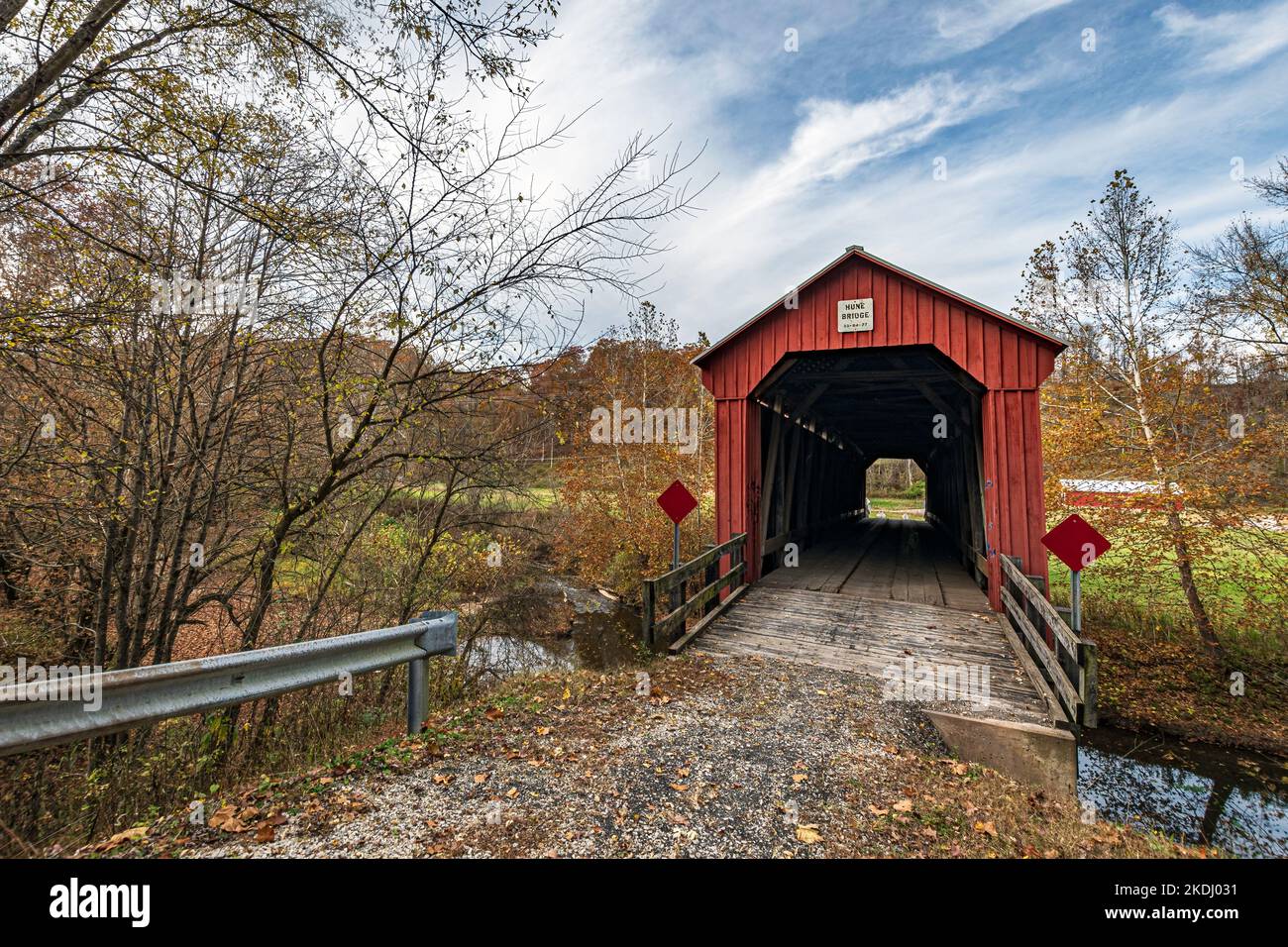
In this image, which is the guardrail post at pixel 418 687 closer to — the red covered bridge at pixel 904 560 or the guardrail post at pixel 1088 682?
the red covered bridge at pixel 904 560

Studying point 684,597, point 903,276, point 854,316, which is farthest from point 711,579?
point 903,276

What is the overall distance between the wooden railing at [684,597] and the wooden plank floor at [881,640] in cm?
21

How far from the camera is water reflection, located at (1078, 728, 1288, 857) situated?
18.2 feet

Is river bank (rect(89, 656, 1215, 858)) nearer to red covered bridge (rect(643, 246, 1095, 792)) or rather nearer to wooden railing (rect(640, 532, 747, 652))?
red covered bridge (rect(643, 246, 1095, 792))

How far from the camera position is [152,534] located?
4398mm

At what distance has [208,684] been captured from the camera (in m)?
2.38

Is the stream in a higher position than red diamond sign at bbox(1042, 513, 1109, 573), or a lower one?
lower

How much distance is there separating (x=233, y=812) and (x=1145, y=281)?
15687mm

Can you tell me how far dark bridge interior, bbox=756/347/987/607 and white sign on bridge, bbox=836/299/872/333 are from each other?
0.37 metres

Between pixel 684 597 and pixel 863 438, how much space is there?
13482 mm

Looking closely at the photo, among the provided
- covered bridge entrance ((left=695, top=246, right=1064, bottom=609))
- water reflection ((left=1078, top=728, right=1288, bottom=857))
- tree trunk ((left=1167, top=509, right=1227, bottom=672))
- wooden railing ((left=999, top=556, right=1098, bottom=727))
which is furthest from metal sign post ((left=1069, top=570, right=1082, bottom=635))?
tree trunk ((left=1167, top=509, right=1227, bottom=672))

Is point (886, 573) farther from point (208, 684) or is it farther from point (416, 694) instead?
point (208, 684)

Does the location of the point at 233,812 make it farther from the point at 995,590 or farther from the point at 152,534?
the point at 995,590

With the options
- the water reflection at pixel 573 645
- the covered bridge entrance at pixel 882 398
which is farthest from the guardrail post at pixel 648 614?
the water reflection at pixel 573 645
